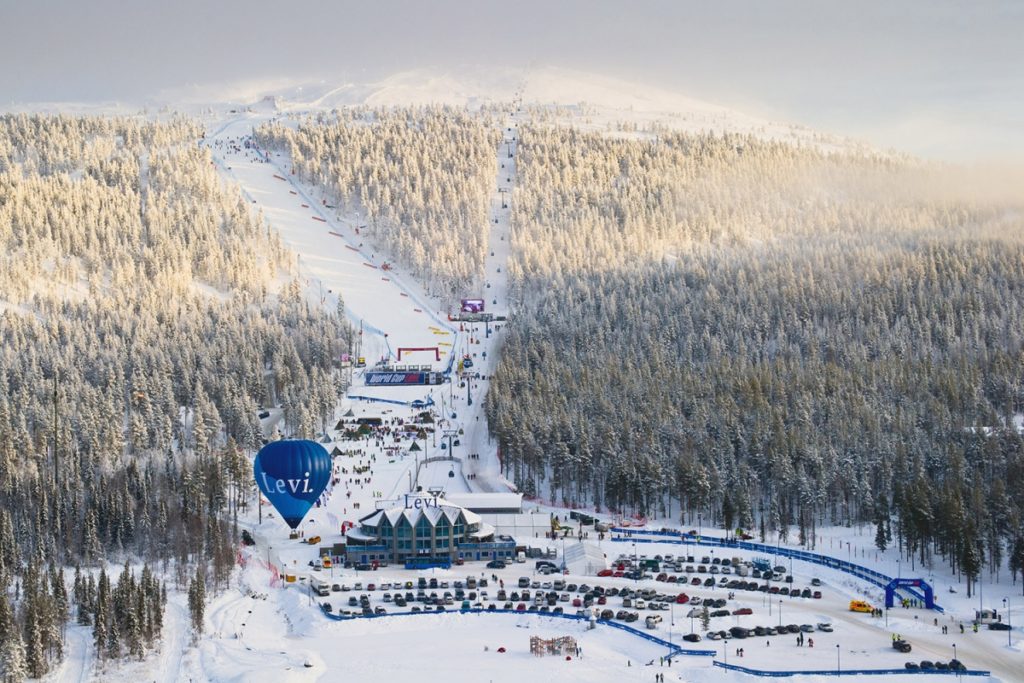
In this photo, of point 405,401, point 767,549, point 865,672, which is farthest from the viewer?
point 405,401

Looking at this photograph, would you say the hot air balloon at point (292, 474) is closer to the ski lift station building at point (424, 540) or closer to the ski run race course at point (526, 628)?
the ski run race course at point (526, 628)

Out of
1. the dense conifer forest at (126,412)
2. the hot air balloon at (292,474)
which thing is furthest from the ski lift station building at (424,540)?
the dense conifer forest at (126,412)

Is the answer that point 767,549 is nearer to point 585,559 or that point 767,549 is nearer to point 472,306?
point 585,559

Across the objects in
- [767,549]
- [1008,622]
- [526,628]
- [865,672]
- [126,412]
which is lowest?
[865,672]

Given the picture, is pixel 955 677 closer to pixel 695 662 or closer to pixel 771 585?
pixel 695 662

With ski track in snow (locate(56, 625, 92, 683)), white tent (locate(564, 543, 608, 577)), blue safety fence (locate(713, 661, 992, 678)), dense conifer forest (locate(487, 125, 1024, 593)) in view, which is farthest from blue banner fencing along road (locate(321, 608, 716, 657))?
dense conifer forest (locate(487, 125, 1024, 593))

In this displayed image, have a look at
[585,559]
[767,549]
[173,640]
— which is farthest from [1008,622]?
[173,640]
